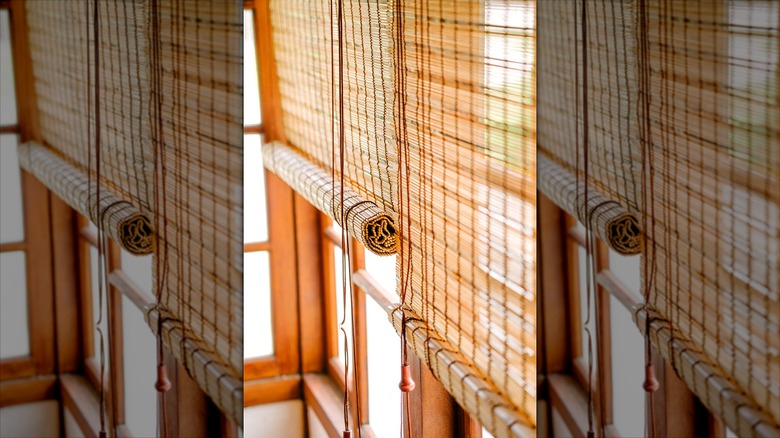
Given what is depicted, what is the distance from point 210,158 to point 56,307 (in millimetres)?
400

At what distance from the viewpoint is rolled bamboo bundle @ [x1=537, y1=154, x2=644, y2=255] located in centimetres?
61

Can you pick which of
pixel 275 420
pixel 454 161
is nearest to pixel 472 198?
pixel 454 161

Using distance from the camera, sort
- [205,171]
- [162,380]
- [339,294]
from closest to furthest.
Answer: [205,171] → [162,380] → [339,294]

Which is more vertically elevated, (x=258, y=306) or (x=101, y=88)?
(x=101, y=88)

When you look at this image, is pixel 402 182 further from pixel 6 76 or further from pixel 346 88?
pixel 6 76

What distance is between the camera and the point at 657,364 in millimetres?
599

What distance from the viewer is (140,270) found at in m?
0.91

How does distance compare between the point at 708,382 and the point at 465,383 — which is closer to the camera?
the point at 708,382

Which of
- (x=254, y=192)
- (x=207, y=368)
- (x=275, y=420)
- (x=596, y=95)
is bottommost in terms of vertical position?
(x=275, y=420)

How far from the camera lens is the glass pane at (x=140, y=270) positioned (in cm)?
89

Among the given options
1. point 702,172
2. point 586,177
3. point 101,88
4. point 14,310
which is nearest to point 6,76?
point 101,88

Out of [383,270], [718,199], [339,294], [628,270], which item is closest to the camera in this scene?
[718,199]

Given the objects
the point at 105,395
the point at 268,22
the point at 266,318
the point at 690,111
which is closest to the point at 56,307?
the point at 105,395

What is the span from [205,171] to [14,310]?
0.41 metres
